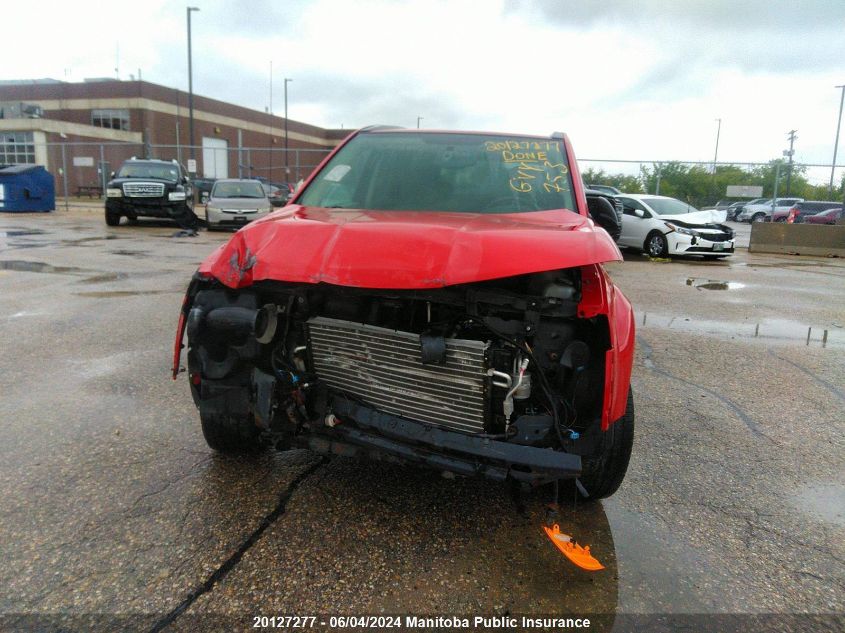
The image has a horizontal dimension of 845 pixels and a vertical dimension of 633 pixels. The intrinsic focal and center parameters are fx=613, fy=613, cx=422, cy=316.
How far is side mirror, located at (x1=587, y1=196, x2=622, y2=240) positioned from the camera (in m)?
3.71

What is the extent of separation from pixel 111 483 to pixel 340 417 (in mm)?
1294

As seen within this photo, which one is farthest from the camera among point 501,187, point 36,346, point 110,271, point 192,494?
point 110,271

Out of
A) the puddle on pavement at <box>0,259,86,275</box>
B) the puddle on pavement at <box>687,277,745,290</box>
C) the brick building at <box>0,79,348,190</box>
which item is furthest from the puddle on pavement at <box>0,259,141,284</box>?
the brick building at <box>0,79,348,190</box>

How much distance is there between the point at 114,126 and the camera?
157ft

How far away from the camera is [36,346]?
5.32 m

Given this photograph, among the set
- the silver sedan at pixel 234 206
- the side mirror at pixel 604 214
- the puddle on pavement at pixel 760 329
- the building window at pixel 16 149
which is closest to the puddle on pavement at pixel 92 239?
the silver sedan at pixel 234 206

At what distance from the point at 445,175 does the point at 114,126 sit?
2059 inches

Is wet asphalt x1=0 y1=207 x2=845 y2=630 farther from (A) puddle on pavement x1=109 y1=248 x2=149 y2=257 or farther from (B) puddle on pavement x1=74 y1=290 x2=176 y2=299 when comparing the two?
(A) puddle on pavement x1=109 y1=248 x2=149 y2=257

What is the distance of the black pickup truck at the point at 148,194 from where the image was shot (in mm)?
17609

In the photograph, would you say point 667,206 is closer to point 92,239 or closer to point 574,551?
point 92,239

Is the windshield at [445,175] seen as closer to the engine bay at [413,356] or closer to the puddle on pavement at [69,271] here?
the engine bay at [413,356]

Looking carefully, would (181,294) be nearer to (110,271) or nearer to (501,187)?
(110,271)

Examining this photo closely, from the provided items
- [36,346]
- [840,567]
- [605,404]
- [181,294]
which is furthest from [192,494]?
[181,294]

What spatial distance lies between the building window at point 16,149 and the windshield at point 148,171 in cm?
2854
